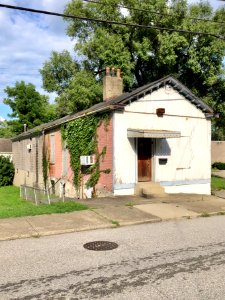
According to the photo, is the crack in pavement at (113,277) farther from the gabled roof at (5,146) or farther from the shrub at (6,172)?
the gabled roof at (5,146)

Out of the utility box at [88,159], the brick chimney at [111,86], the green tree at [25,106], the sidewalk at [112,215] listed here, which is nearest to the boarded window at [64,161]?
the utility box at [88,159]

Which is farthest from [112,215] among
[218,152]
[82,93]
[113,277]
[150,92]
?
[218,152]

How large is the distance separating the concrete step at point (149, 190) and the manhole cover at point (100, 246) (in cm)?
710

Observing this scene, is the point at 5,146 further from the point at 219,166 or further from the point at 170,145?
the point at 170,145

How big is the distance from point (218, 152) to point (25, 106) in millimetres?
28627

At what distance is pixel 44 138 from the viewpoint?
23172 millimetres

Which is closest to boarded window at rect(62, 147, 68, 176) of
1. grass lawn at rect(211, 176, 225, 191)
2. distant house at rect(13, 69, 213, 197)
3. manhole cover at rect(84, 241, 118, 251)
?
distant house at rect(13, 69, 213, 197)

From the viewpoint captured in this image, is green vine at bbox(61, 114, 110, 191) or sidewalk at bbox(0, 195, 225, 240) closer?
sidewalk at bbox(0, 195, 225, 240)

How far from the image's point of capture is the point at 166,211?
1086cm

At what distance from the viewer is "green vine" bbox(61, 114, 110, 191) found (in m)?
15.7

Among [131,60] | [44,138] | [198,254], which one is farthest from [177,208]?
[131,60]

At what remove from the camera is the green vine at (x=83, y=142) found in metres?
15.7

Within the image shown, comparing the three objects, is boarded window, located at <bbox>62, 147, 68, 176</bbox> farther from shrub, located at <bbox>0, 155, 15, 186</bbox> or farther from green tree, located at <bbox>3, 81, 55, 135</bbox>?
green tree, located at <bbox>3, 81, 55, 135</bbox>

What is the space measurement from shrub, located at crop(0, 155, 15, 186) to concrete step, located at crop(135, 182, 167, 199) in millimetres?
21520
